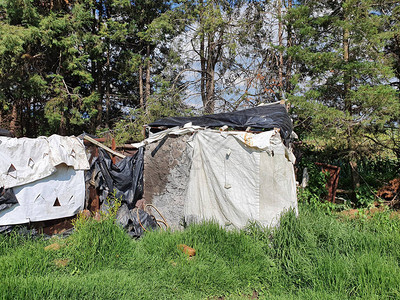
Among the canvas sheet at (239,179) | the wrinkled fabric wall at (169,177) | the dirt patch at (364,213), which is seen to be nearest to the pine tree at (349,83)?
the dirt patch at (364,213)

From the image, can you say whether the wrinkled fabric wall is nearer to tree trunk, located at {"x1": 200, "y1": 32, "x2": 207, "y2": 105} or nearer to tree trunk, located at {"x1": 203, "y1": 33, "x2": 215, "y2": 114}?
tree trunk, located at {"x1": 203, "y1": 33, "x2": 215, "y2": 114}

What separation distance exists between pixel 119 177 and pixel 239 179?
251cm

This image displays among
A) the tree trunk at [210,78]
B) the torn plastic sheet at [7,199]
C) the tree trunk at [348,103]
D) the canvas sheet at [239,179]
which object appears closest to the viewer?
the torn plastic sheet at [7,199]

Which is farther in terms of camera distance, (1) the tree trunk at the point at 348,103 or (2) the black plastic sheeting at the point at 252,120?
(1) the tree trunk at the point at 348,103

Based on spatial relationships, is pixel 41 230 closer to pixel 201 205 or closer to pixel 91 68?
pixel 201 205

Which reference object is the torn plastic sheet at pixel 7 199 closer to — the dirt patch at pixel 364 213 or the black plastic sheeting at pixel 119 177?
the black plastic sheeting at pixel 119 177

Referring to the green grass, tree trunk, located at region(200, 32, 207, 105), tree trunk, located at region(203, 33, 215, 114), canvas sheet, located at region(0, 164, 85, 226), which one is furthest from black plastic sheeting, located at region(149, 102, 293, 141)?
tree trunk, located at region(200, 32, 207, 105)

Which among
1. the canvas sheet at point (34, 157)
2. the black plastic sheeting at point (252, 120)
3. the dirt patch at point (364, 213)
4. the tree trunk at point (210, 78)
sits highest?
the tree trunk at point (210, 78)

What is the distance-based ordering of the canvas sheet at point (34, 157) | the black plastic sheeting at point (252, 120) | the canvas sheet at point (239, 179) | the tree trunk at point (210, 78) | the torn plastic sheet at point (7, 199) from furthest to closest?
the tree trunk at point (210, 78) < the black plastic sheeting at point (252, 120) < the canvas sheet at point (239, 179) < the canvas sheet at point (34, 157) < the torn plastic sheet at point (7, 199)

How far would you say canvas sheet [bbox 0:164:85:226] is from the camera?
14.7 ft

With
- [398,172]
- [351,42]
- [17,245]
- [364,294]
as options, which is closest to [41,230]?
[17,245]

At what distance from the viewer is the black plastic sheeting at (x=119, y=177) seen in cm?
561

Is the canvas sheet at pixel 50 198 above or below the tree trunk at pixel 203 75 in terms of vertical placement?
below

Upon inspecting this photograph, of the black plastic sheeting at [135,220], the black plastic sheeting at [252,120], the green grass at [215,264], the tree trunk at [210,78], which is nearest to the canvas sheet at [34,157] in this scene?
the green grass at [215,264]
